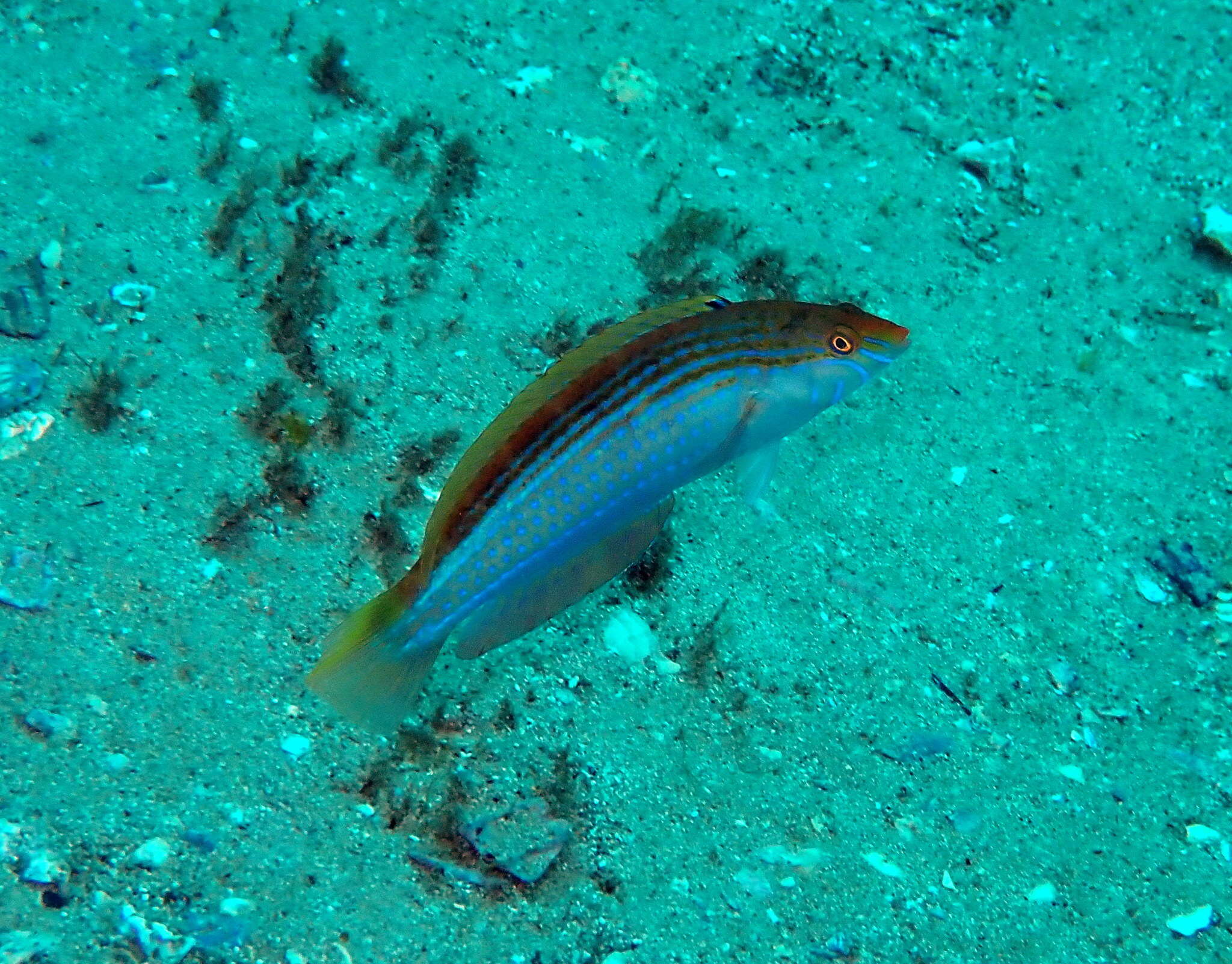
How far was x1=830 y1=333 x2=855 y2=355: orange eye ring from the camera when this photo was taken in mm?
2916

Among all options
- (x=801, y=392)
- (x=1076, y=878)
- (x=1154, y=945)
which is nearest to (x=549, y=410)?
(x=801, y=392)

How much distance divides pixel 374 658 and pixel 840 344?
191 centimetres

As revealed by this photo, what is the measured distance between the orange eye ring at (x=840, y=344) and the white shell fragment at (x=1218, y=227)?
3.90 metres

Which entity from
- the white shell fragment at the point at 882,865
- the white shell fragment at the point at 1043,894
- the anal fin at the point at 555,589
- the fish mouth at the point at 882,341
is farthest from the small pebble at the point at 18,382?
the white shell fragment at the point at 1043,894

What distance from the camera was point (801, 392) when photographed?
2.91 m

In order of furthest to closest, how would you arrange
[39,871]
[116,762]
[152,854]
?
[116,762] → [152,854] → [39,871]

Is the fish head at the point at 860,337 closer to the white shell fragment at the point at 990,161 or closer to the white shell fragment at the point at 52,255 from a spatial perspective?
the white shell fragment at the point at 990,161

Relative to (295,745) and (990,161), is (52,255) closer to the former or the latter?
(295,745)

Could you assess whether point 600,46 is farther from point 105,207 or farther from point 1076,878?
point 1076,878

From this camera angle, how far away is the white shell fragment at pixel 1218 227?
5.20 metres

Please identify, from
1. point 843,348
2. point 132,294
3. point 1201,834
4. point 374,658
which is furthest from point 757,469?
point 132,294

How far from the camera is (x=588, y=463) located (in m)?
2.58

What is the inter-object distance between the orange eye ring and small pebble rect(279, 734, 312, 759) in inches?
90.3

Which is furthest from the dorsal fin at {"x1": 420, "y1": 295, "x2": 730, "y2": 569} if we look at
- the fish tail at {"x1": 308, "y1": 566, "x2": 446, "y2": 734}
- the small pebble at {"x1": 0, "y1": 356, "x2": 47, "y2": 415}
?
the small pebble at {"x1": 0, "y1": 356, "x2": 47, "y2": 415}
